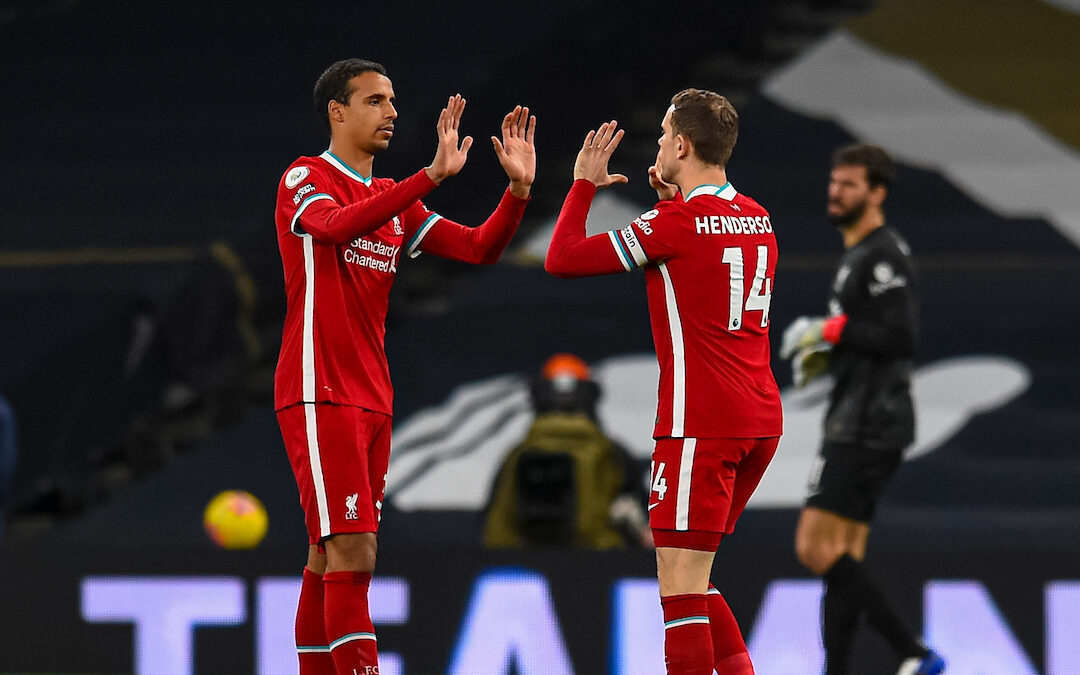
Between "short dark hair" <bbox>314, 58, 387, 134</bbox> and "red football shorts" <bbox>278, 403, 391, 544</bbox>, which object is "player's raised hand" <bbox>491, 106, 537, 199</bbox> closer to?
"short dark hair" <bbox>314, 58, 387, 134</bbox>

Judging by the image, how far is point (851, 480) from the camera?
561cm

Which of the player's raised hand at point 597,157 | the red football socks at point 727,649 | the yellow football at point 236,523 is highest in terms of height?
the player's raised hand at point 597,157

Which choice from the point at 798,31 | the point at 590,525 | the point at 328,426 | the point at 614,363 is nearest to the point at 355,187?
the point at 328,426

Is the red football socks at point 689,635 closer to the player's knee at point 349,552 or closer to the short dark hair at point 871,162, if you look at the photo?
the player's knee at point 349,552

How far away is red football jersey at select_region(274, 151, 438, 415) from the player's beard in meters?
1.90

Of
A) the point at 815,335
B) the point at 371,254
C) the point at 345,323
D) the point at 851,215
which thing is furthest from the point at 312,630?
the point at 851,215

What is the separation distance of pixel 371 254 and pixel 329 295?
17cm

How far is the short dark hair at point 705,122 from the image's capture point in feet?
14.1

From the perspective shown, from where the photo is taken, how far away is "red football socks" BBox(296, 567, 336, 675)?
4.47m

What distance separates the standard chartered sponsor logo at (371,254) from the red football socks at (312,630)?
807 mm

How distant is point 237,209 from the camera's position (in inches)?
411

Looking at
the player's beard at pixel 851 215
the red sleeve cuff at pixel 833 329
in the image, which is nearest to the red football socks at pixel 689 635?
the red sleeve cuff at pixel 833 329

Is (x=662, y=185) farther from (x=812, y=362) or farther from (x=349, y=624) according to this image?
(x=812, y=362)

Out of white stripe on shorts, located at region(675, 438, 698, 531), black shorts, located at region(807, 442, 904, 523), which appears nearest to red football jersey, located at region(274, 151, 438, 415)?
white stripe on shorts, located at region(675, 438, 698, 531)
